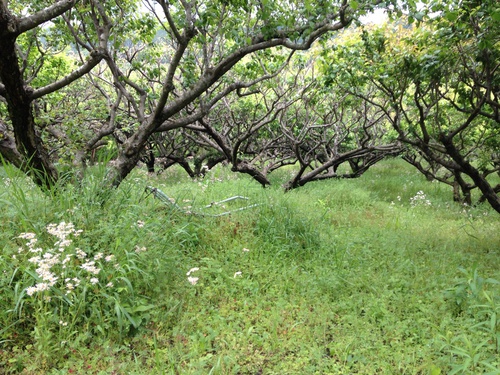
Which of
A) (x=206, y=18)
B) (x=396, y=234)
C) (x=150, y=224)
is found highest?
(x=206, y=18)

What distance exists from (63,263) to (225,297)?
1590mm

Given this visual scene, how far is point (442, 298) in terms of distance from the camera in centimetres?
342

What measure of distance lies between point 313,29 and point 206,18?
1262 mm

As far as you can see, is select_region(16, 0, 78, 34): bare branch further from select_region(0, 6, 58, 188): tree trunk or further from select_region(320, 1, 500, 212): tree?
select_region(320, 1, 500, 212): tree

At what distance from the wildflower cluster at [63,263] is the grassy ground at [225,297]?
21 millimetres

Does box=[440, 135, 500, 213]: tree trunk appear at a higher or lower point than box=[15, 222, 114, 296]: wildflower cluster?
lower

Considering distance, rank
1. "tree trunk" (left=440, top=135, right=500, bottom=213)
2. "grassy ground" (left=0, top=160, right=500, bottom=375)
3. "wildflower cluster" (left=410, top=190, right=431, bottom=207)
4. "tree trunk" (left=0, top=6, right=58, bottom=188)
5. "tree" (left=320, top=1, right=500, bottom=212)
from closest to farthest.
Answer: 1. "grassy ground" (left=0, top=160, right=500, bottom=375)
2. "tree trunk" (left=0, top=6, right=58, bottom=188)
3. "tree" (left=320, top=1, right=500, bottom=212)
4. "tree trunk" (left=440, top=135, right=500, bottom=213)
5. "wildflower cluster" (left=410, top=190, right=431, bottom=207)

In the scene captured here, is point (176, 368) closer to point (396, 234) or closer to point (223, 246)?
point (223, 246)

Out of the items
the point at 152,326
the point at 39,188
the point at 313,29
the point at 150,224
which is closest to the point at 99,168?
the point at 39,188

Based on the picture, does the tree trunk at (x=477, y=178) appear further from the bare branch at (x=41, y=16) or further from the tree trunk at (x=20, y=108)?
the tree trunk at (x=20, y=108)

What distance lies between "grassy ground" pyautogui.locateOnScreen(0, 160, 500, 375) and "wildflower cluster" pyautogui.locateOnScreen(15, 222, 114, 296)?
21 mm

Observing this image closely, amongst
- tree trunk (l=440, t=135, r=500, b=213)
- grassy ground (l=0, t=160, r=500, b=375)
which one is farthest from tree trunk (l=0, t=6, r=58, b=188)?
tree trunk (l=440, t=135, r=500, b=213)

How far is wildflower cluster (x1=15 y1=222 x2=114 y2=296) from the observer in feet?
8.56

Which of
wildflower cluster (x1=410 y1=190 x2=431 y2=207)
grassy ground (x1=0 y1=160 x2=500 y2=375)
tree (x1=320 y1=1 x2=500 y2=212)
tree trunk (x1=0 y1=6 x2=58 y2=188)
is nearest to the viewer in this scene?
grassy ground (x1=0 y1=160 x2=500 y2=375)
